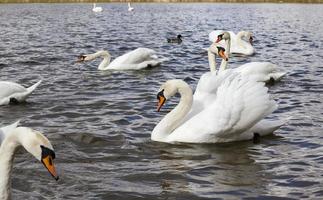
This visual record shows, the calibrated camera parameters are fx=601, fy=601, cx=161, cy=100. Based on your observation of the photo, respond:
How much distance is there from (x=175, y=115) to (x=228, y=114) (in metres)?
0.87

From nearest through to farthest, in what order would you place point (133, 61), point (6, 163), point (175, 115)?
point (6, 163)
point (175, 115)
point (133, 61)

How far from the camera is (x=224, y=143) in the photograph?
8812mm

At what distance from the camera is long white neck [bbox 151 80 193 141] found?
29.3 ft

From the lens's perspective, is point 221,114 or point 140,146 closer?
point 221,114

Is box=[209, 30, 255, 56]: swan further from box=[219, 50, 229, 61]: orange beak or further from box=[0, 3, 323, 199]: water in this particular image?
box=[219, 50, 229, 61]: orange beak

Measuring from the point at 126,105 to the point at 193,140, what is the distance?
311 centimetres

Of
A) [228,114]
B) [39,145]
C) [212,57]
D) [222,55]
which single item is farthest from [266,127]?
[39,145]

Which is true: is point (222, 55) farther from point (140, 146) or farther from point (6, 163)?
point (6, 163)

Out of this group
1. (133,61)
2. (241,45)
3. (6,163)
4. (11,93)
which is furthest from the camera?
(241,45)

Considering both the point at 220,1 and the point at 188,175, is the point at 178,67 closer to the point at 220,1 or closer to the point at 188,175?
the point at 188,175

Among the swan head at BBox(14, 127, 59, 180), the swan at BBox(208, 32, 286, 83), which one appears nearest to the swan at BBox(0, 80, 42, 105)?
the swan at BBox(208, 32, 286, 83)

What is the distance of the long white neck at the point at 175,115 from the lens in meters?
8.93

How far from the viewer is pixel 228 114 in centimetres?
850

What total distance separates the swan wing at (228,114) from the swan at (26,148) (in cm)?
380
